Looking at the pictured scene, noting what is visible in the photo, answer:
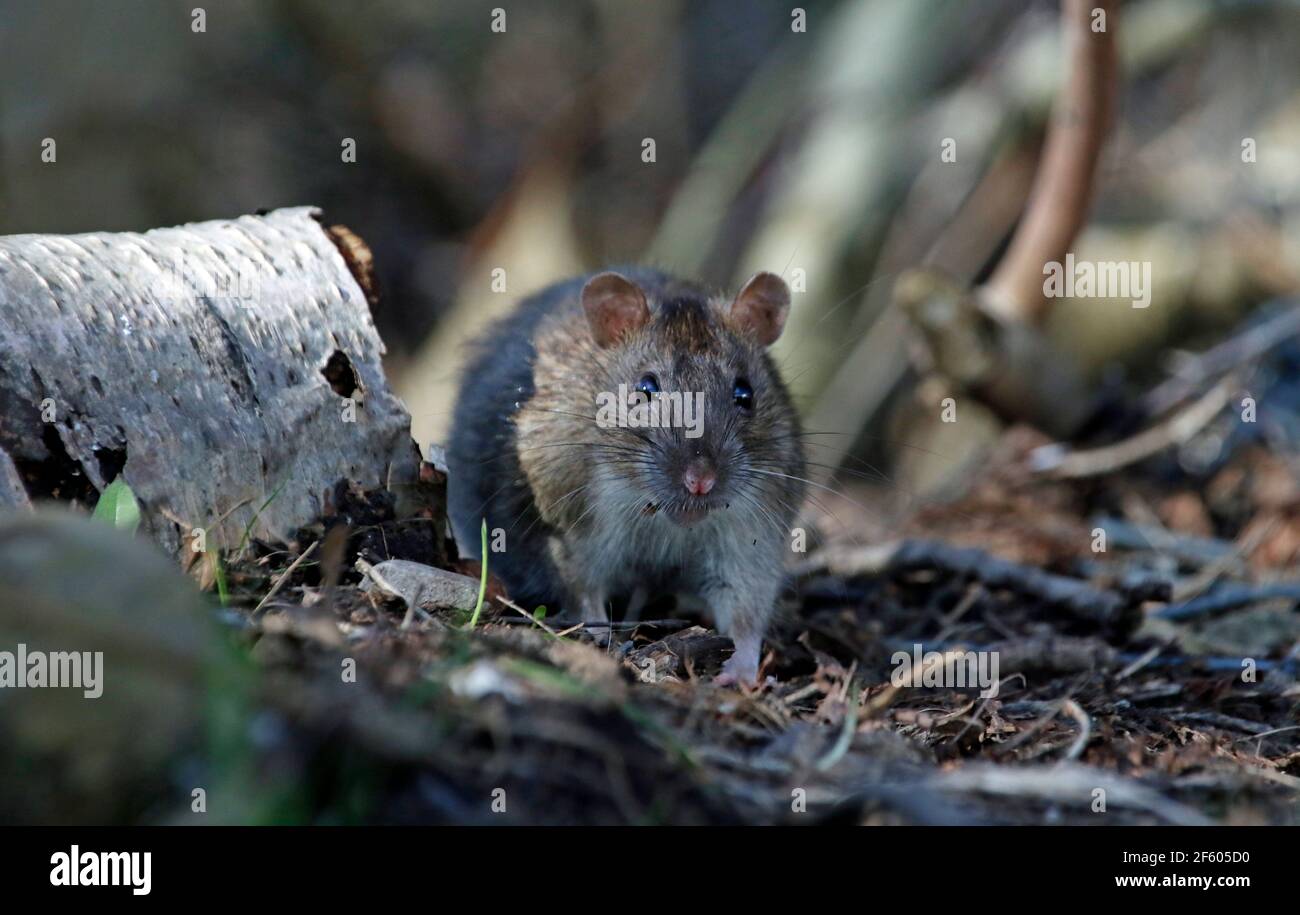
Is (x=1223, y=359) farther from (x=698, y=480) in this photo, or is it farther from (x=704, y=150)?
(x=704, y=150)

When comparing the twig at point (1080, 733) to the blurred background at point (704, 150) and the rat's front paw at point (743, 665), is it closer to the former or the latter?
the rat's front paw at point (743, 665)

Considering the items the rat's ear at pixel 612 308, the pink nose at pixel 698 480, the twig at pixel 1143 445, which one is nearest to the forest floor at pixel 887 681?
the twig at pixel 1143 445

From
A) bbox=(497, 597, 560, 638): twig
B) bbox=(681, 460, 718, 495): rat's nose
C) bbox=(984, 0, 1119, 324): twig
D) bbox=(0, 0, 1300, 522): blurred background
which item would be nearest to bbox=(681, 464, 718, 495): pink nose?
bbox=(681, 460, 718, 495): rat's nose

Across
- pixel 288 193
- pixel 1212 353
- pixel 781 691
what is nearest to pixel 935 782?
A: pixel 781 691

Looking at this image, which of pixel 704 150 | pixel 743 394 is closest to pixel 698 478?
pixel 743 394

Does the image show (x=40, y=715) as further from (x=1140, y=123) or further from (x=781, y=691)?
(x=1140, y=123)
